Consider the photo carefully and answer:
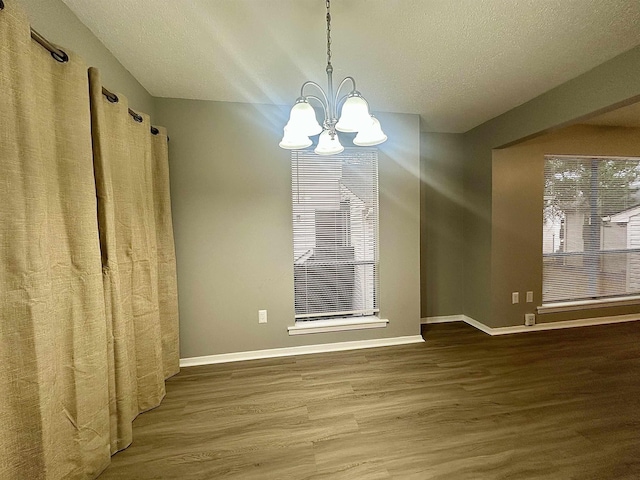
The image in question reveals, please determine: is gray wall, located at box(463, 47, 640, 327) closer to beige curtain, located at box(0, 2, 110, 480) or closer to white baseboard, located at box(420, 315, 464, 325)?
white baseboard, located at box(420, 315, 464, 325)

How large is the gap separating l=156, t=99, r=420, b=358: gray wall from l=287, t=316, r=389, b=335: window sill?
7 centimetres

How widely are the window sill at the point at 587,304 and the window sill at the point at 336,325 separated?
86.6 inches

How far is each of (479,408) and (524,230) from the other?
2.36 meters

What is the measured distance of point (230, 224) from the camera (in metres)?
2.69

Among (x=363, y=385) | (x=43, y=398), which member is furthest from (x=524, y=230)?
(x=43, y=398)

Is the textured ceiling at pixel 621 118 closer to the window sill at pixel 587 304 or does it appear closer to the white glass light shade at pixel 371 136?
the window sill at pixel 587 304

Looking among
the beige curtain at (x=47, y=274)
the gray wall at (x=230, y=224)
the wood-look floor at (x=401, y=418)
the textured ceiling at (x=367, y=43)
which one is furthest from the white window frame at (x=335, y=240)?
the beige curtain at (x=47, y=274)

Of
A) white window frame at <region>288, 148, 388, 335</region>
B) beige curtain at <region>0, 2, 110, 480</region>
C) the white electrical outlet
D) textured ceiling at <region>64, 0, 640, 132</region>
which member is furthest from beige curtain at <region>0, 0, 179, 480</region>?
the white electrical outlet

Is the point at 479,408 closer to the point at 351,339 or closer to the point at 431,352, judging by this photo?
the point at 431,352

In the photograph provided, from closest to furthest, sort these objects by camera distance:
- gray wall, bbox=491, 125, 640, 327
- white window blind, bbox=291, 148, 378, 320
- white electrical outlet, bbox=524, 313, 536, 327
Answer: white window blind, bbox=291, 148, 378, 320 < gray wall, bbox=491, 125, 640, 327 < white electrical outlet, bbox=524, 313, 536, 327

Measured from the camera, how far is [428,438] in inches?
67.1

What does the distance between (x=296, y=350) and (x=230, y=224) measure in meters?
1.46

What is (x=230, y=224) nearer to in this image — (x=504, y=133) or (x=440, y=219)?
(x=440, y=219)

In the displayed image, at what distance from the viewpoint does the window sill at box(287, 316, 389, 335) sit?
9.37 ft
